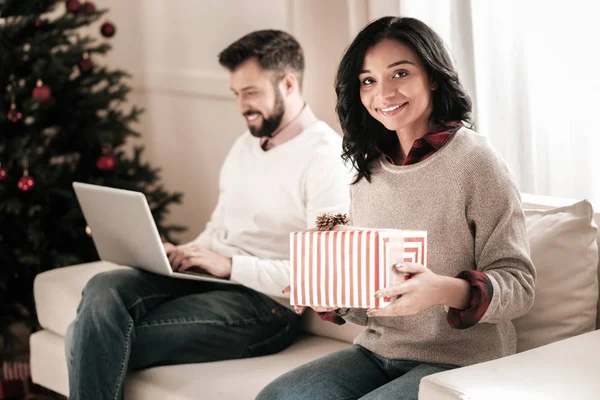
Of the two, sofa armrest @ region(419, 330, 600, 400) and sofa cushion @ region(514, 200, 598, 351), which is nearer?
sofa armrest @ region(419, 330, 600, 400)

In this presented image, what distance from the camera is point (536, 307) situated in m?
1.82

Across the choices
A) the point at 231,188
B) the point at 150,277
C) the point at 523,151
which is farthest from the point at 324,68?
the point at 150,277

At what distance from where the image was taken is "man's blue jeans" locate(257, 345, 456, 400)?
1.64 metres

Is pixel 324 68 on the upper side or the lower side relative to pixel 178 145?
upper

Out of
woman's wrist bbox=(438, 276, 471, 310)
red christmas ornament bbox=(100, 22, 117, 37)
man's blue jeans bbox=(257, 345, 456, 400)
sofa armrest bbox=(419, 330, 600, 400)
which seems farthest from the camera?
red christmas ornament bbox=(100, 22, 117, 37)

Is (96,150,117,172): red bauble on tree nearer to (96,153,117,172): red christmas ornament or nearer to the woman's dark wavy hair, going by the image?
(96,153,117,172): red christmas ornament

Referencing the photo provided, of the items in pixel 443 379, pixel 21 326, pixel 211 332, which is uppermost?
pixel 443 379

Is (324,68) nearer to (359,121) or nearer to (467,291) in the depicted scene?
(359,121)

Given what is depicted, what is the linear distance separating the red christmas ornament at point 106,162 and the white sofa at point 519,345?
0.57 metres

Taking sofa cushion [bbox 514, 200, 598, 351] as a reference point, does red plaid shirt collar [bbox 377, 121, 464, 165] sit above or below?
above

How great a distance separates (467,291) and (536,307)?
0.35 meters

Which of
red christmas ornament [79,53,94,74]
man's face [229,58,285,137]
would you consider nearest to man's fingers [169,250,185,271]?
man's face [229,58,285,137]

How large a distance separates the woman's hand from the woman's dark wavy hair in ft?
1.24

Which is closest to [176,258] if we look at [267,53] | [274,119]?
[274,119]
